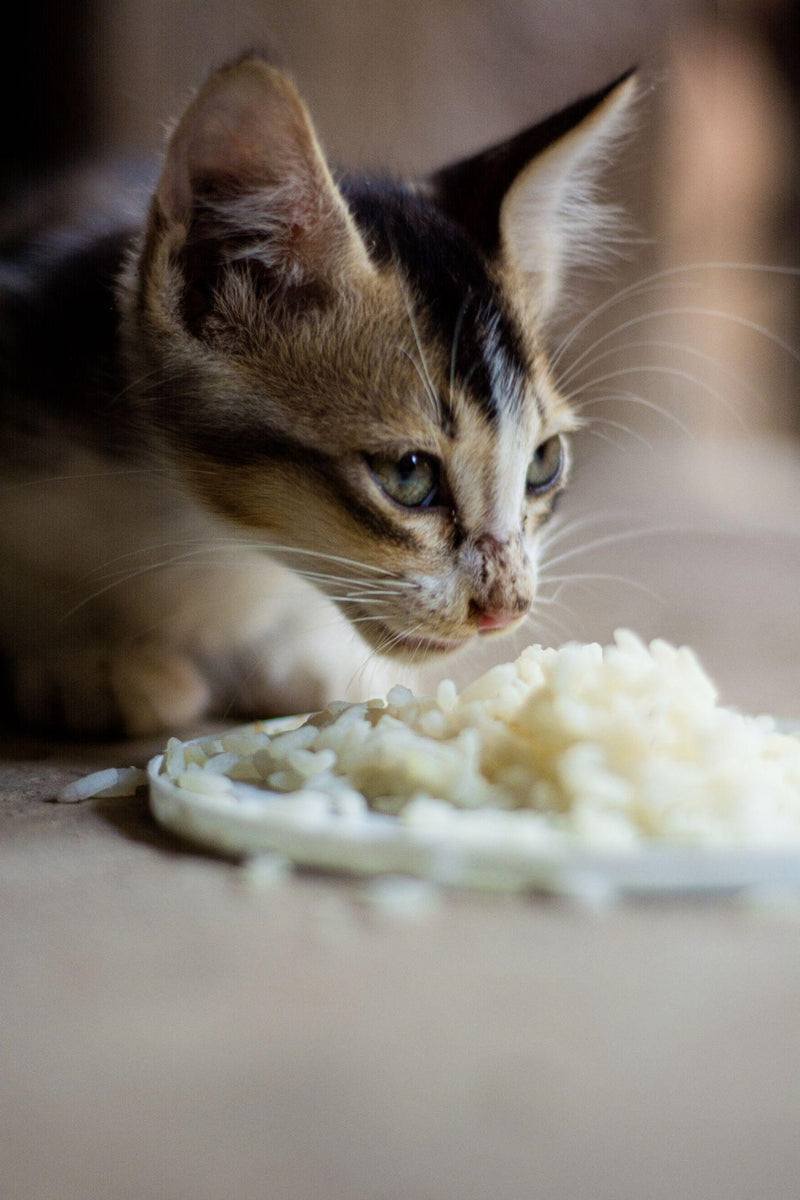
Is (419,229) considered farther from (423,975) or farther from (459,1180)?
(459,1180)

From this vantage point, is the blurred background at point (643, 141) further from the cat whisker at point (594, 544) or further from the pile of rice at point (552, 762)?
the pile of rice at point (552, 762)

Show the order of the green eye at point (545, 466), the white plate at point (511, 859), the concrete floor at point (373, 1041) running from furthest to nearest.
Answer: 1. the green eye at point (545, 466)
2. the white plate at point (511, 859)
3. the concrete floor at point (373, 1041)

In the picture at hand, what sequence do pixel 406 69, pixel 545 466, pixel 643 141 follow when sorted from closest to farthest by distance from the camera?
pixel 545 466
pixel 643 141
pixel 406 69

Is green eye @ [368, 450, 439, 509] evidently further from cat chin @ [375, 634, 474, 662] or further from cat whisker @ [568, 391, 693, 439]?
cat whisker @ [568, 391, 693, 439]

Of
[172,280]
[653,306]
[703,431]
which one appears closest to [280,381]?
[172,280]

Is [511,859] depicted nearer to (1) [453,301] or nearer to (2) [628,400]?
(1) [453,301]

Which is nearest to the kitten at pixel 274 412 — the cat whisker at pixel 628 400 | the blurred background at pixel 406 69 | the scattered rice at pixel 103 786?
the cat whisker at pixel 628 400

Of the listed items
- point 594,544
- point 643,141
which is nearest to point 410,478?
point 594,544
